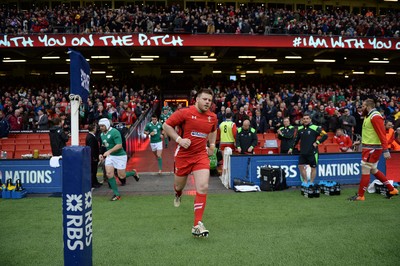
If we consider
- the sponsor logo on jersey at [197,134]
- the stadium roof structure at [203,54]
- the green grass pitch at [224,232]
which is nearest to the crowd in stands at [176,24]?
the stadium roof structure at [203,54]

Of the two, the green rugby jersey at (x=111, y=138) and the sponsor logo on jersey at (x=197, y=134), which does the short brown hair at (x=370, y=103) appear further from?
the green rugby jersey at (x=111, y=138)

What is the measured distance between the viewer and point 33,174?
9.67 meters

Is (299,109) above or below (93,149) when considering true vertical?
above

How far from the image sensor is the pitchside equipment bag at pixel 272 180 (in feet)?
31.1

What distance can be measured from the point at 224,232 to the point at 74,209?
2.96m

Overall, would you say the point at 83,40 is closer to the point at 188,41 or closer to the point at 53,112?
the point at 53,112

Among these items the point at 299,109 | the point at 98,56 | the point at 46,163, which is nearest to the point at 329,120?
the point at 299,109

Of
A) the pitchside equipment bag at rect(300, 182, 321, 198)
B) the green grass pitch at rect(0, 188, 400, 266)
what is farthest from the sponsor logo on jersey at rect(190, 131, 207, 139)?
the pitchside equipment bag at rect(300, 182, 321, 198)

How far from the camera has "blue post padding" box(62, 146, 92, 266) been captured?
3.35 metres

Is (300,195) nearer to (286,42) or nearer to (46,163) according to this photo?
(46,163)

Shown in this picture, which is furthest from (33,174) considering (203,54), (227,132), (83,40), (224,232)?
(203,54)

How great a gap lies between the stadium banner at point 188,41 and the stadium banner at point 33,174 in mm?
13786

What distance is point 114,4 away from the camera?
34.6 metres

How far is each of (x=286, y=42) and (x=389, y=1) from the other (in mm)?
23380
